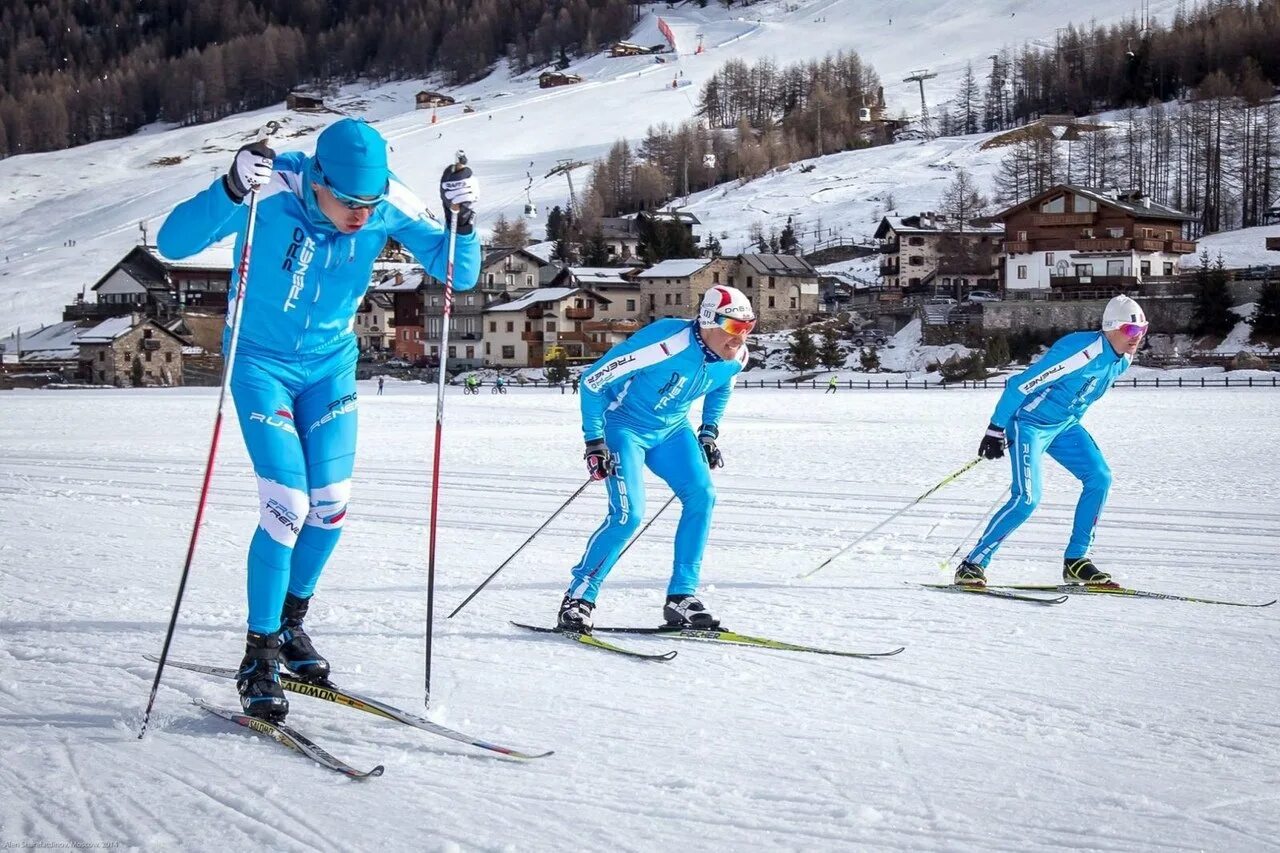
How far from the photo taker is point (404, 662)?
4.44m

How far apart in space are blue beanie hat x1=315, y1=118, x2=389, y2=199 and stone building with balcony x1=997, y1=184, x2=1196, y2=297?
2240 inches

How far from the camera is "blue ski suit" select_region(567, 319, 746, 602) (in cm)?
523

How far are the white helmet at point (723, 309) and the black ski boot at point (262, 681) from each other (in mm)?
2369

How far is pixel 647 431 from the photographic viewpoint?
17.5 feet

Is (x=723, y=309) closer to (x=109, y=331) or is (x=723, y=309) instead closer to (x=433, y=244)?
(x=433, y=244)

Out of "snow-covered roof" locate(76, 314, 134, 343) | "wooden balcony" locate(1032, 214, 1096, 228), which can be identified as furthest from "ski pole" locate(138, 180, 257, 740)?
"wooden balcony" locate(1032, 214, 1096, 228)

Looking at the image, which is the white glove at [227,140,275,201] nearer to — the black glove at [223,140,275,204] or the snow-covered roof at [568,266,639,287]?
the black glove at [223,140,275,204]

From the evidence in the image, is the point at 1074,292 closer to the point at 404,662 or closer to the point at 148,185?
the point at 404,662

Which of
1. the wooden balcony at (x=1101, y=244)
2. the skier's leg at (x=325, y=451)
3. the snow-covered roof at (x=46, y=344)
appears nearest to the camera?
the skier's leg at (x=325, y=451)

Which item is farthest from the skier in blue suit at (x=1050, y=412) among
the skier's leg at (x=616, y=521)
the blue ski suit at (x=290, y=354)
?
the blue ski suit at (x=290, y=354)

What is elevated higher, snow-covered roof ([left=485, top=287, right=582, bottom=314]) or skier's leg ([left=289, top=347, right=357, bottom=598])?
snow-covered roof ([left=485, top=287, right=582, bottom=314])

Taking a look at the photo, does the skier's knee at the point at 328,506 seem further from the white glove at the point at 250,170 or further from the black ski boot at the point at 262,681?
the white glove at the point at 250,170

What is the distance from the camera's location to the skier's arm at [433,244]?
4125mm

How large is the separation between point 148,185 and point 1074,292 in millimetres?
86585
